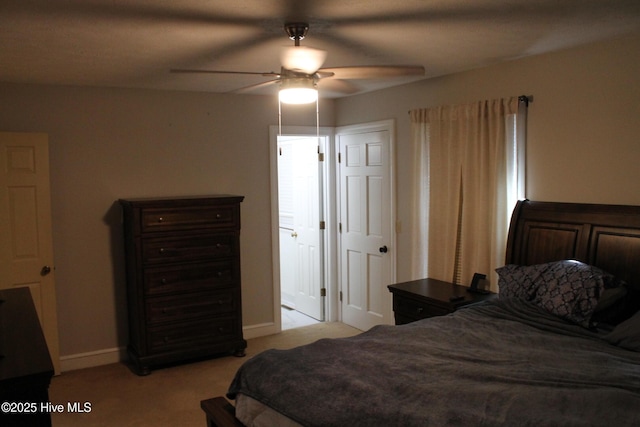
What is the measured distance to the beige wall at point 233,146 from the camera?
126 inches

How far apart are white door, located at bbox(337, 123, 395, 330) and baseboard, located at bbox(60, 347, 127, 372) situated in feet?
7.44

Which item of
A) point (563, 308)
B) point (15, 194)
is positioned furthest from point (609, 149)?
point (15, 194)

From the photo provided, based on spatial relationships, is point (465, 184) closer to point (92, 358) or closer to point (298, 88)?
point (298, 88)

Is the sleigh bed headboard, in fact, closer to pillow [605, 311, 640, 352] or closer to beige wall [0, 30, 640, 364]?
beige wall [0, 30, 640, 364]

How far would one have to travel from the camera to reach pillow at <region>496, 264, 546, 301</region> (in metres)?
3.12

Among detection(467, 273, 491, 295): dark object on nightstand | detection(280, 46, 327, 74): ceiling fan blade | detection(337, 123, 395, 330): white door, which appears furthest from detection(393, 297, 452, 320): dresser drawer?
detection(280, 46, 327, 74): ceiling fan blade

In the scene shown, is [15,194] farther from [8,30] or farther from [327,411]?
[327,411]

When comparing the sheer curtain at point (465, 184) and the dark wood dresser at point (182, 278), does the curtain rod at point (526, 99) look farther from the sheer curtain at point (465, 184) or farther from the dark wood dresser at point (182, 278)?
the dark wood dresser at point (182, 278)

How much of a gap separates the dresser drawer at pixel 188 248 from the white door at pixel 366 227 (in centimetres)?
131

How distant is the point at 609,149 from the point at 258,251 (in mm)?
3223

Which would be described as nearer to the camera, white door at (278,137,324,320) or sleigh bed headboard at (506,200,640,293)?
sleigh bed headboard at (506,200,640,293)

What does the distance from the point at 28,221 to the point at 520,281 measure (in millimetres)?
3622

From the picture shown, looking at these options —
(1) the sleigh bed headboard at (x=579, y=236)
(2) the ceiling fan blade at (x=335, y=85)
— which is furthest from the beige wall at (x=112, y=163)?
(1) the sleigh bed headboard at (x=579, y=236)

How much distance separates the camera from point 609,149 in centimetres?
317
